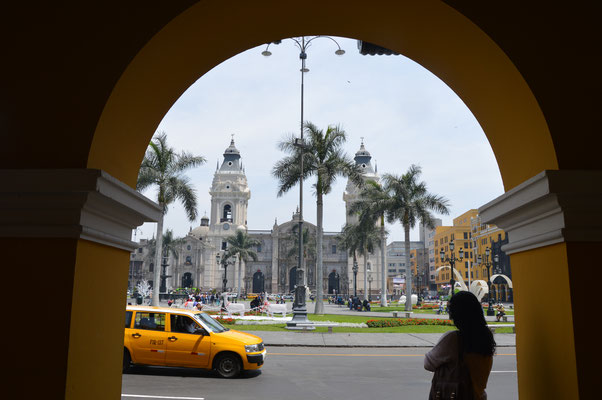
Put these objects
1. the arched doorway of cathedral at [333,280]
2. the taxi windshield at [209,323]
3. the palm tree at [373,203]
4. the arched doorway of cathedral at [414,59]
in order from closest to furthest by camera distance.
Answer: the arched doorway of cathedral at [414,59]
the taxi windshield at [209,323]
the palm tree at [373,203]
the arched doorway of cathedral at [333,280]

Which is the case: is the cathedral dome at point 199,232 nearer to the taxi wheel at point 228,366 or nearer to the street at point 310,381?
the street at point 310,381

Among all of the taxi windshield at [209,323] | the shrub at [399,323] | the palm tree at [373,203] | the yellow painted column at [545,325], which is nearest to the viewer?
the yellow painted column at [545,325]

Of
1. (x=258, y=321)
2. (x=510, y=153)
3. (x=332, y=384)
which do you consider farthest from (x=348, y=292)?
(x=510, y=153)

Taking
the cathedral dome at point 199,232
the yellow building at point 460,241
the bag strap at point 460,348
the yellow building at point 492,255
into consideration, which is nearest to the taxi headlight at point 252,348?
the bag strap at point 460,348

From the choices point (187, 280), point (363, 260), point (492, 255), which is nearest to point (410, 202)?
point (492, 255)

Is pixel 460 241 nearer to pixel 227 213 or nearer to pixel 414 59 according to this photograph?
pixel 227 213

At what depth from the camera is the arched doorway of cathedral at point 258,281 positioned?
296ft

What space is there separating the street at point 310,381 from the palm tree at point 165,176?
17183 mm

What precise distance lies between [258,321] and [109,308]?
73.8ft

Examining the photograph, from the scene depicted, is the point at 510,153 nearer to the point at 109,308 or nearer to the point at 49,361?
the point at 109,308

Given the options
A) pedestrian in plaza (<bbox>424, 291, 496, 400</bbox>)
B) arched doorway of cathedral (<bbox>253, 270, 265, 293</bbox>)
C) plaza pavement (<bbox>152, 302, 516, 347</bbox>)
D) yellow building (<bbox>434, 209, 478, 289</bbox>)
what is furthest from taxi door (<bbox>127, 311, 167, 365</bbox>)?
arched doorway of cathedral (<bbox>253, 270, 265, 293</bbox>)

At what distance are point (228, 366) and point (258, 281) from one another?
81877 millimetres

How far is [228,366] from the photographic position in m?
10.1

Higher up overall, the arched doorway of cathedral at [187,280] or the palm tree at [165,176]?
the palm tree at [165,176]
